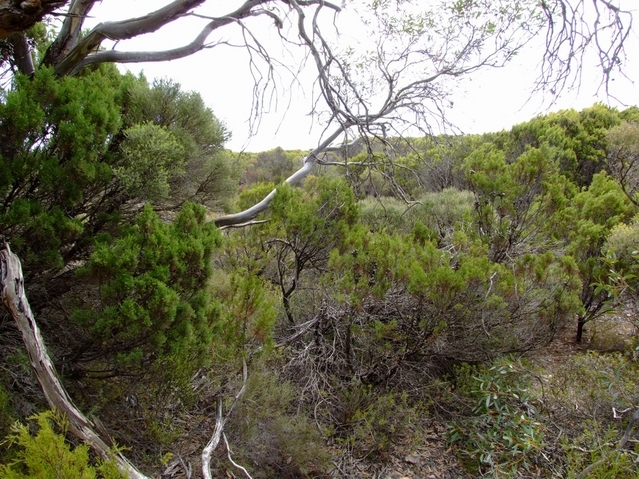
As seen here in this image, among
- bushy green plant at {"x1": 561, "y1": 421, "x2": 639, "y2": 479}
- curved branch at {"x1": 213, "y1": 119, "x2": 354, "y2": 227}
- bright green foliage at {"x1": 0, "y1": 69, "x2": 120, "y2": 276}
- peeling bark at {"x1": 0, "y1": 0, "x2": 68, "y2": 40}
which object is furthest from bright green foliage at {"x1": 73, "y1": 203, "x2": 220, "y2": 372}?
bushy green plant at {"x1": 561, "y1": 421, "x2": 639, "y2": 479}

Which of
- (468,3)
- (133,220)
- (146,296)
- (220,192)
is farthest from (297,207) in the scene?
(468,3)

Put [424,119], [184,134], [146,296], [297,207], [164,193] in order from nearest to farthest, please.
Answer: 1. [146,296]
2. [164,193]
3. [184,134]
4. [424,119]
5. [297,207]

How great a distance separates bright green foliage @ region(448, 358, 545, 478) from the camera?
3.16 metres

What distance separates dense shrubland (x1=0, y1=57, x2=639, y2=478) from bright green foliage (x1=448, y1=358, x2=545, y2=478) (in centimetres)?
3

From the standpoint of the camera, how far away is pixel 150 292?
230cm

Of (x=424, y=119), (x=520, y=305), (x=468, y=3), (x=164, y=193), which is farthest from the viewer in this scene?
(x=520, y=305)

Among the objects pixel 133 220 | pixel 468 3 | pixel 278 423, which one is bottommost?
pixel 278 423

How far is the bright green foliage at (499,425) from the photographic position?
3158mm

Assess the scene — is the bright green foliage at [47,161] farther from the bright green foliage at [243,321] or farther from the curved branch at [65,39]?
the bright green foliage at [243,321]

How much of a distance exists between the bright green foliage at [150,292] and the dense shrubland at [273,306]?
0.05 feet

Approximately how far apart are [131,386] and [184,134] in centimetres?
206

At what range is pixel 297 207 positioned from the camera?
414 centimetres

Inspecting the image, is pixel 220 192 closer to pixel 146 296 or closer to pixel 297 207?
pixel 297 207

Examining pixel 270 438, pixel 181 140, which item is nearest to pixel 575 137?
pixel 181 140
